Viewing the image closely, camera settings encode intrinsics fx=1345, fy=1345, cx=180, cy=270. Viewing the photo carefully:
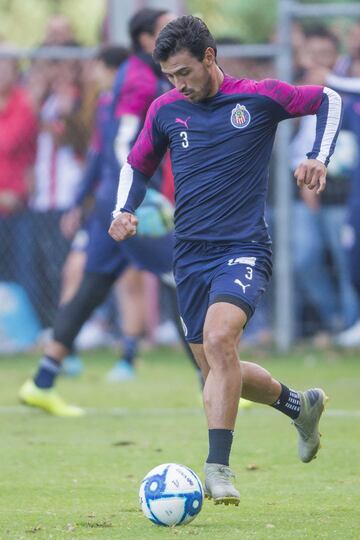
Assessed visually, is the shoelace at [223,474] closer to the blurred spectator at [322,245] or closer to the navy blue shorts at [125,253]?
the navy blue shorts at [125,253]

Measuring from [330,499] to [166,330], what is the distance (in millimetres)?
8008

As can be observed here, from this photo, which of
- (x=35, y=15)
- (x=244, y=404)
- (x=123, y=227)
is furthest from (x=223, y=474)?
(x=35, y=15)

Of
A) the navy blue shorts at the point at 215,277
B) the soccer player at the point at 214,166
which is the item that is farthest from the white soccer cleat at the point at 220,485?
the navy blue shorts at the point at 215,277

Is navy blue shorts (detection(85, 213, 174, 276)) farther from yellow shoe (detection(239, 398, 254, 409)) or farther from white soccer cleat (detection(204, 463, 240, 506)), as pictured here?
white soccer cleat (detection(204, 463, 240, 506))

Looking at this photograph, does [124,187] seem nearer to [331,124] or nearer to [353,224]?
[331,124]

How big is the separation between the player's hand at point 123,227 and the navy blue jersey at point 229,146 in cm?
13

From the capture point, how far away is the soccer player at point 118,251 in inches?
362

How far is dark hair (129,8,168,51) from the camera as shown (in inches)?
364

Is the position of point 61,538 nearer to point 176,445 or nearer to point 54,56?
point 176,445

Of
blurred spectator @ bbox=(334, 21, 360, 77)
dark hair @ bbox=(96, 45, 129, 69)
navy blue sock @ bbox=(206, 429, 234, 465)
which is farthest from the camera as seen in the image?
blurred spectator @ bbox=(334, 21, 360, 77)

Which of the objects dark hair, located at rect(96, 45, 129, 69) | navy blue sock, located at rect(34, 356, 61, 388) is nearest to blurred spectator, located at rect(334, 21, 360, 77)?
dark hair, located at rect(96, 45, 129, 69)

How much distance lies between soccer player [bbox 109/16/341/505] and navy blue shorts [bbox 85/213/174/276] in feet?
9.58

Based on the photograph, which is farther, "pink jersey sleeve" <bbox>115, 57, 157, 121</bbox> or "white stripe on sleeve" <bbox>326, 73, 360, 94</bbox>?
"white stripe on sleeve" <bbox>326, 73, 360, 94</bbox>

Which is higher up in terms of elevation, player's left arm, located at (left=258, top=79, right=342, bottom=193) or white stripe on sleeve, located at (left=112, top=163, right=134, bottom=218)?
player's left arm, located at (left=258, top=79, right=342, bottom=193)
